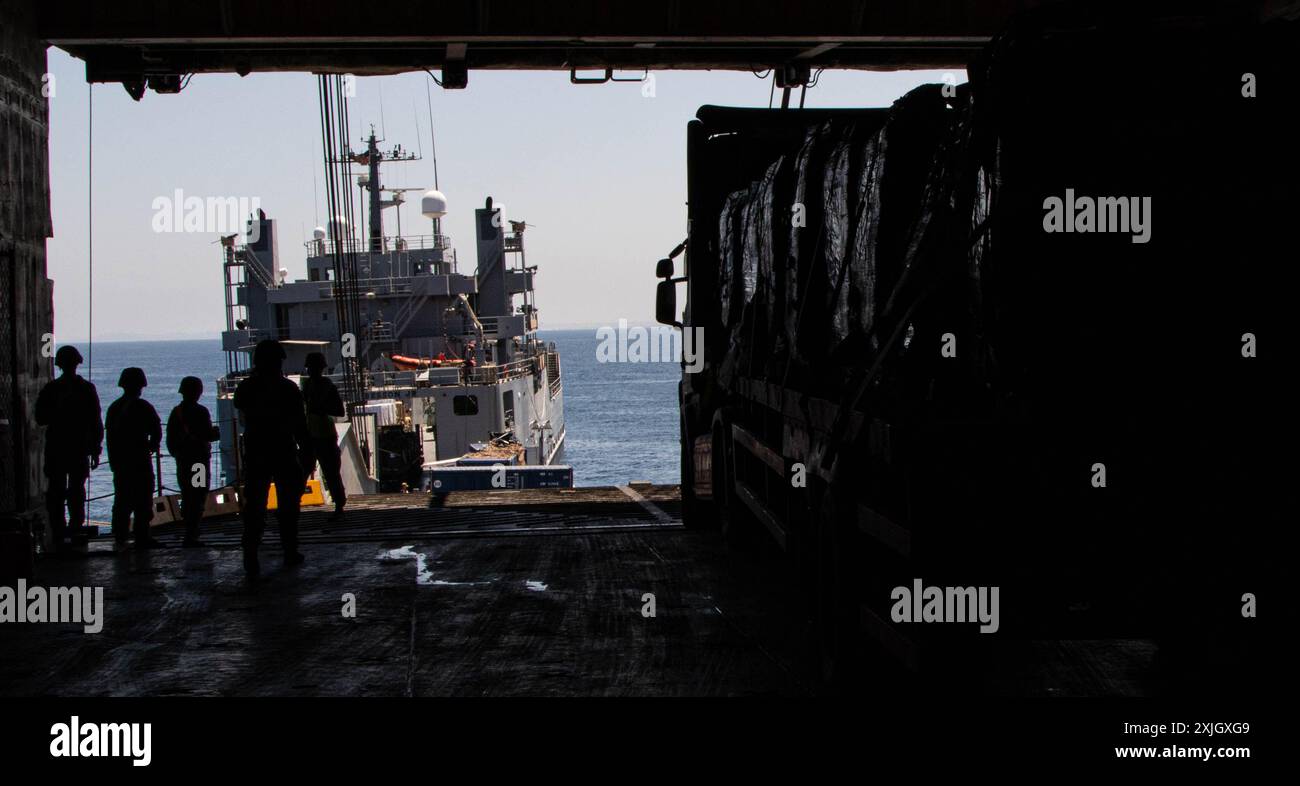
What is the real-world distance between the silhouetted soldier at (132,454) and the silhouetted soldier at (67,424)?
0.17 m

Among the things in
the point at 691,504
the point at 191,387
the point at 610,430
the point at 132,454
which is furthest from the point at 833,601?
the point at 610,430

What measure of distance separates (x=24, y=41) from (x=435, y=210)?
159 feet

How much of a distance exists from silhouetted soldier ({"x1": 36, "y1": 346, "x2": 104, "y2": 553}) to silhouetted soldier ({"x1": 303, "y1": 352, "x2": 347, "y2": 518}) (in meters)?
1.95

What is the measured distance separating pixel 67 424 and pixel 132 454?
0.60m

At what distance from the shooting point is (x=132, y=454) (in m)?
11.4

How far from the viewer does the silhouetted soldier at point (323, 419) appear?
12.6 meters

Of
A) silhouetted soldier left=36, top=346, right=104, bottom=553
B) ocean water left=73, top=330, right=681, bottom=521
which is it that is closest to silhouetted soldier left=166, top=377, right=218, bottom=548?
silhouetted soldier left=36, top=346, right=104, bottom=553

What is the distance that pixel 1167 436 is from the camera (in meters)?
4.41

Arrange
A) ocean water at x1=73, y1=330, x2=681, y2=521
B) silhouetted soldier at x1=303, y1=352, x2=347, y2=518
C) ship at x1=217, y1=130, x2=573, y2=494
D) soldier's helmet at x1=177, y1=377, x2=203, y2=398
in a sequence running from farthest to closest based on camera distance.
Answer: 1. ocean water at x1=73, y1=330, x2=681, y2=521
2. ship at x1=217, y1=130, x2=573, y2=494
3. silhouetted soldier at x1=303, y1=352, x2=347, y2=518
4. soldier's helmet at x1=177, y1=377, x2=203, y2=398

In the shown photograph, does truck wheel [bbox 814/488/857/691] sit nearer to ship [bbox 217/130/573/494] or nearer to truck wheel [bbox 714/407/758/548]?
truck wheel [bbox 714/407/758/548]

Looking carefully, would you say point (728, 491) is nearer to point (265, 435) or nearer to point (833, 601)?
point (265, 435)

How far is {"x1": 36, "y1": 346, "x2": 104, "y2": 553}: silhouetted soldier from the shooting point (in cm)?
1105
